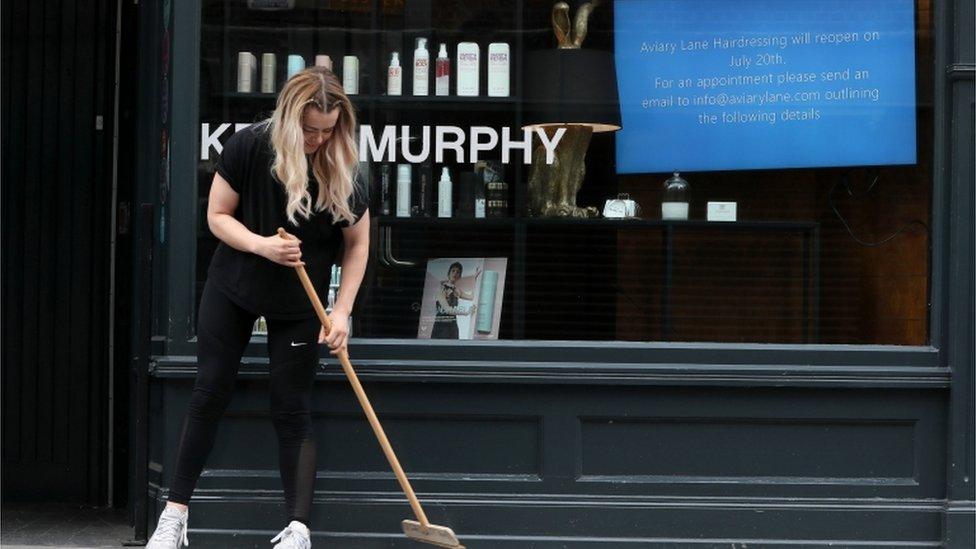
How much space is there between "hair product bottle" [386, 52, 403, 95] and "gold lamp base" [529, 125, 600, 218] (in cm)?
61

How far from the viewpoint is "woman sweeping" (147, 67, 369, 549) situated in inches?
196

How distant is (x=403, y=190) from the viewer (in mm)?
5828

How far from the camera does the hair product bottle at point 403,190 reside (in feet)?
19.1

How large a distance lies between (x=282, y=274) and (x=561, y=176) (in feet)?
4.47

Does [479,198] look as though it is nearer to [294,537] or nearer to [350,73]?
[350,73]

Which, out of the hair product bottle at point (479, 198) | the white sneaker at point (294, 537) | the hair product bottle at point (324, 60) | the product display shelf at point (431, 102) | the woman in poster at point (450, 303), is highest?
the hair product bottle at point (324, 60)

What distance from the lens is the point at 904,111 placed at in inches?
228

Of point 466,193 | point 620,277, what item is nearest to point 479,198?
point 466,193

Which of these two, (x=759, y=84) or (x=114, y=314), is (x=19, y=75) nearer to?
(x=114, y=314)

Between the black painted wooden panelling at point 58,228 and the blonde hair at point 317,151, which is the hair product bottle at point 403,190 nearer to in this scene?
the blonde hair at point 317,151

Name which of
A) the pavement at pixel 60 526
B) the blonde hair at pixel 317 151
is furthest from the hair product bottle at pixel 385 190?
the pavement at pixel 60 526

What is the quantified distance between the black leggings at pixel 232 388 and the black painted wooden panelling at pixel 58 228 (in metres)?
1.69

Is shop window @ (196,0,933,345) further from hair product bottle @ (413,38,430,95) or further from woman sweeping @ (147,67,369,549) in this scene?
woman sweeping @ (147,67,369,549)

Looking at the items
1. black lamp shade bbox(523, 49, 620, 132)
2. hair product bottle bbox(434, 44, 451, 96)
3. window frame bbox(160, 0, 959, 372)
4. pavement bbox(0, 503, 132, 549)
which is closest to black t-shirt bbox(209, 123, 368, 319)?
window frame bbox(160, 0, 959, 372)
